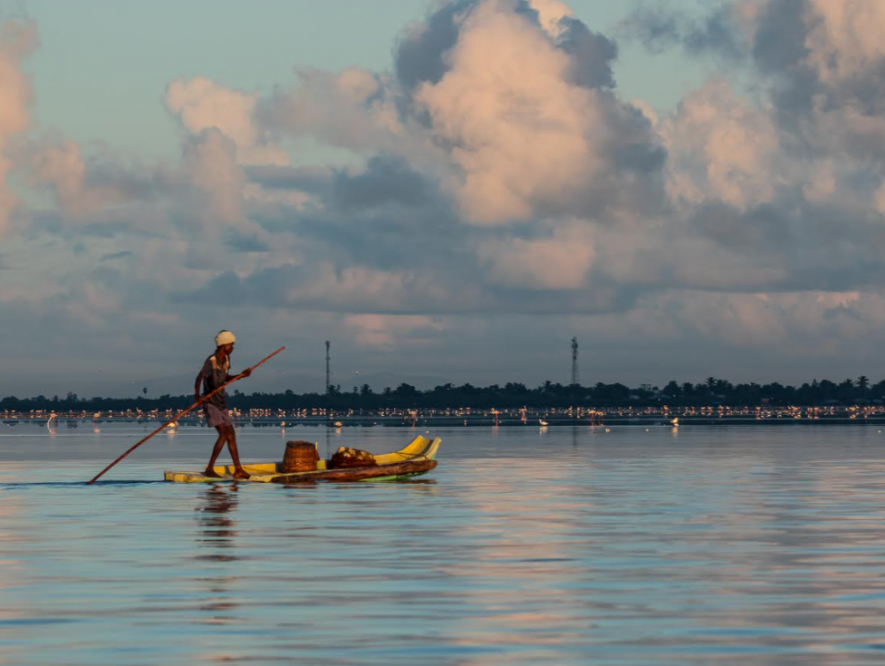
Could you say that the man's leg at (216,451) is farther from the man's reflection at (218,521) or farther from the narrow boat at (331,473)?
the man's reflection at (218,521)

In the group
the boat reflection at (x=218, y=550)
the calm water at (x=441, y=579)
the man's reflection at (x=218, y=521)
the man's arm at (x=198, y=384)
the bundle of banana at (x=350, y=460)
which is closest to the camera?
the calm water at (x=441, y=579)

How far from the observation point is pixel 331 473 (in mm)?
40844

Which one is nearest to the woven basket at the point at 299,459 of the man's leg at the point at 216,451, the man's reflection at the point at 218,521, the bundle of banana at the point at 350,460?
the bundle of banana at the point at 350,460

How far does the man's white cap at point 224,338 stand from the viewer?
129ft

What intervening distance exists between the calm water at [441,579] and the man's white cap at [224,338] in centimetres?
449

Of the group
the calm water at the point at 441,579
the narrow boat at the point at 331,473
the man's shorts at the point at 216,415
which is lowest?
the calm water at the point at 441,579

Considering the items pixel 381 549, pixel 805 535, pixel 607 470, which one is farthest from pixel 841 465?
pixel 381 549

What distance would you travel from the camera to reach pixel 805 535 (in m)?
24.9

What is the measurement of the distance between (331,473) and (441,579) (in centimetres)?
2234

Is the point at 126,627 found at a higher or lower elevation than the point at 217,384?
lower

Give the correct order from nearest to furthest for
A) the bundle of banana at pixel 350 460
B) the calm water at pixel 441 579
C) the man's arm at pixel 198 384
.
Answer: the calm water at pixel 441 579 → the man's arm at pixel 198 384 → the bundle of banana at pixel 350 460

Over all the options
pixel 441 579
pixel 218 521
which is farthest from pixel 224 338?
pixel 441 579

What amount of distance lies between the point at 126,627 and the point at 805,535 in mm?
12891

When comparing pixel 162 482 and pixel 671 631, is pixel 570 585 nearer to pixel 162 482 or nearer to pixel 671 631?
pixel 671 631
